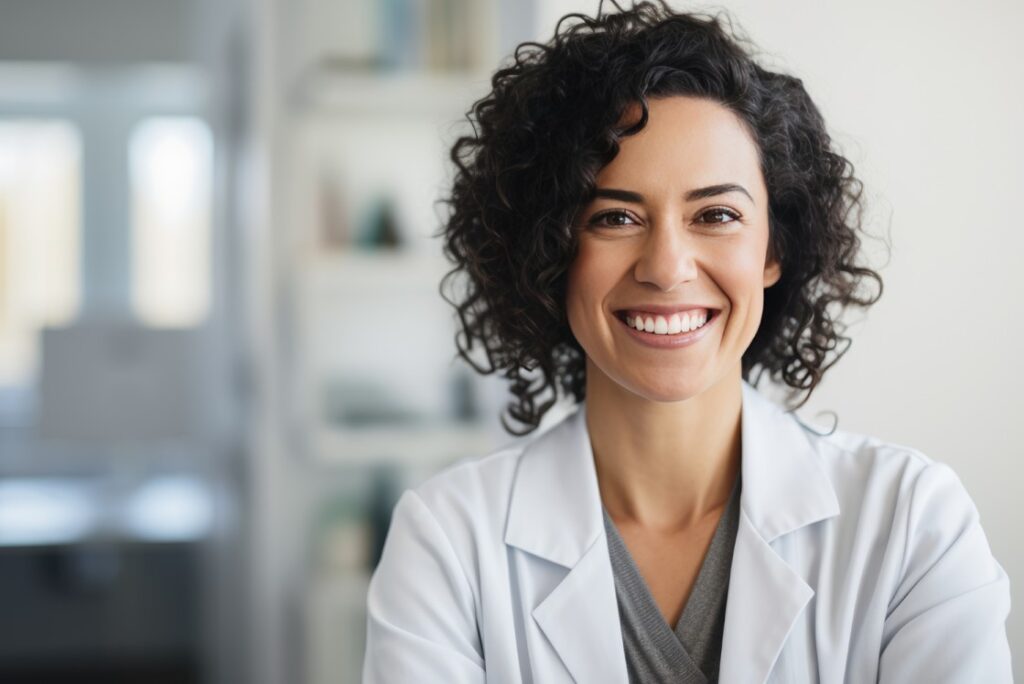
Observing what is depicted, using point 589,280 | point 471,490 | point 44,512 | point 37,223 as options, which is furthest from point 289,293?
point 37,223

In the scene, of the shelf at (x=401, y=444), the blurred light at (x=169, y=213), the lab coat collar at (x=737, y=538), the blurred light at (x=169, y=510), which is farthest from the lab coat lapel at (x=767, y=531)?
the blurred light at (x=169, y=213)

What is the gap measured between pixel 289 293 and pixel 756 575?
1791mm

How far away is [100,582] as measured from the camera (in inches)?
178

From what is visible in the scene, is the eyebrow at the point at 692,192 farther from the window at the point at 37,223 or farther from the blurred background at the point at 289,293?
the window at the point at 37,223

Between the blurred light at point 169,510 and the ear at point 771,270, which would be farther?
the blurred light at point 169,510

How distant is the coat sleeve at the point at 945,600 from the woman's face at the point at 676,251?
25 cm

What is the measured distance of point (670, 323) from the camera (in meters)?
1.10

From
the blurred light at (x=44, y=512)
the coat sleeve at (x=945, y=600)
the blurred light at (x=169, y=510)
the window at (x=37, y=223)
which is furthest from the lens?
the window at (x=37, y=223)

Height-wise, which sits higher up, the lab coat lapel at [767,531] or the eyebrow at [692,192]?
the eyebrow at [692,192]

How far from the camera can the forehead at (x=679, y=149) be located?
1.08 metres

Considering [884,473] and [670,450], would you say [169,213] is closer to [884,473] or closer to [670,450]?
[670,450]

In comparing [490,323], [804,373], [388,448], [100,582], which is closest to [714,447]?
[804,373]

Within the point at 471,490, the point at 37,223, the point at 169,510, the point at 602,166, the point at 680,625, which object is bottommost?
the point at 169,510

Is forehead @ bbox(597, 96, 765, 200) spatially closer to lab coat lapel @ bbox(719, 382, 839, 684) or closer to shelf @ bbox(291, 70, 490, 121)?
lab coat lapel @ bbox(719, 382, 839, 684)
